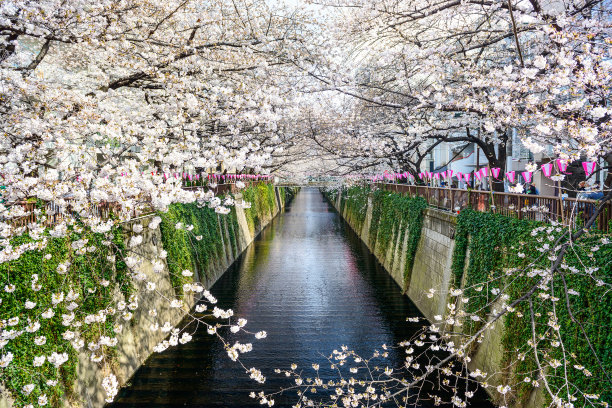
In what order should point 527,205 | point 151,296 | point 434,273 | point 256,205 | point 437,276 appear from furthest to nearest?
point 256,205 < point 434,273 < point 437,276 < point 151,296 < point 527,205

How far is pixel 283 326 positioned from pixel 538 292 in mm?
8650

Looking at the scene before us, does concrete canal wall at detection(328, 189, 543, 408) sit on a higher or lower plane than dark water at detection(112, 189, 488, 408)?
higher

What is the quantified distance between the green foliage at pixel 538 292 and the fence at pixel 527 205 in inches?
8.9

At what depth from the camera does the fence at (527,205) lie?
20.1 feet

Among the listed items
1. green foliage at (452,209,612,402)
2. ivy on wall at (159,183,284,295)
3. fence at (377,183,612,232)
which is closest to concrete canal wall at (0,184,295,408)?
ivy on wall at (159,183,284,295)

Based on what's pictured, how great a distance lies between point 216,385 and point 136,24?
26.6 ft

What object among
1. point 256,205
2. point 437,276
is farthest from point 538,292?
point 256,205

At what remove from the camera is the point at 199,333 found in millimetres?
13117

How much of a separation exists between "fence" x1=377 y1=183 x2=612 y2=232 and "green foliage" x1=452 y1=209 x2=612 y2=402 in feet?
0.74

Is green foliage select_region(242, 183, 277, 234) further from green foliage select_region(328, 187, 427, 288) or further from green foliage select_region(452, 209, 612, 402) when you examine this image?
green foliage select_region(452, 209, 612, 402)

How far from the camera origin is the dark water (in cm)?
953

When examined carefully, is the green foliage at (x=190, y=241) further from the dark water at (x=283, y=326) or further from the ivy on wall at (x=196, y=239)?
the dark water at (x=283, y=326)

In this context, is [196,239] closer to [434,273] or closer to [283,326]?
[283,326]

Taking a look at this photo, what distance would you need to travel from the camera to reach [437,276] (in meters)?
13.4
